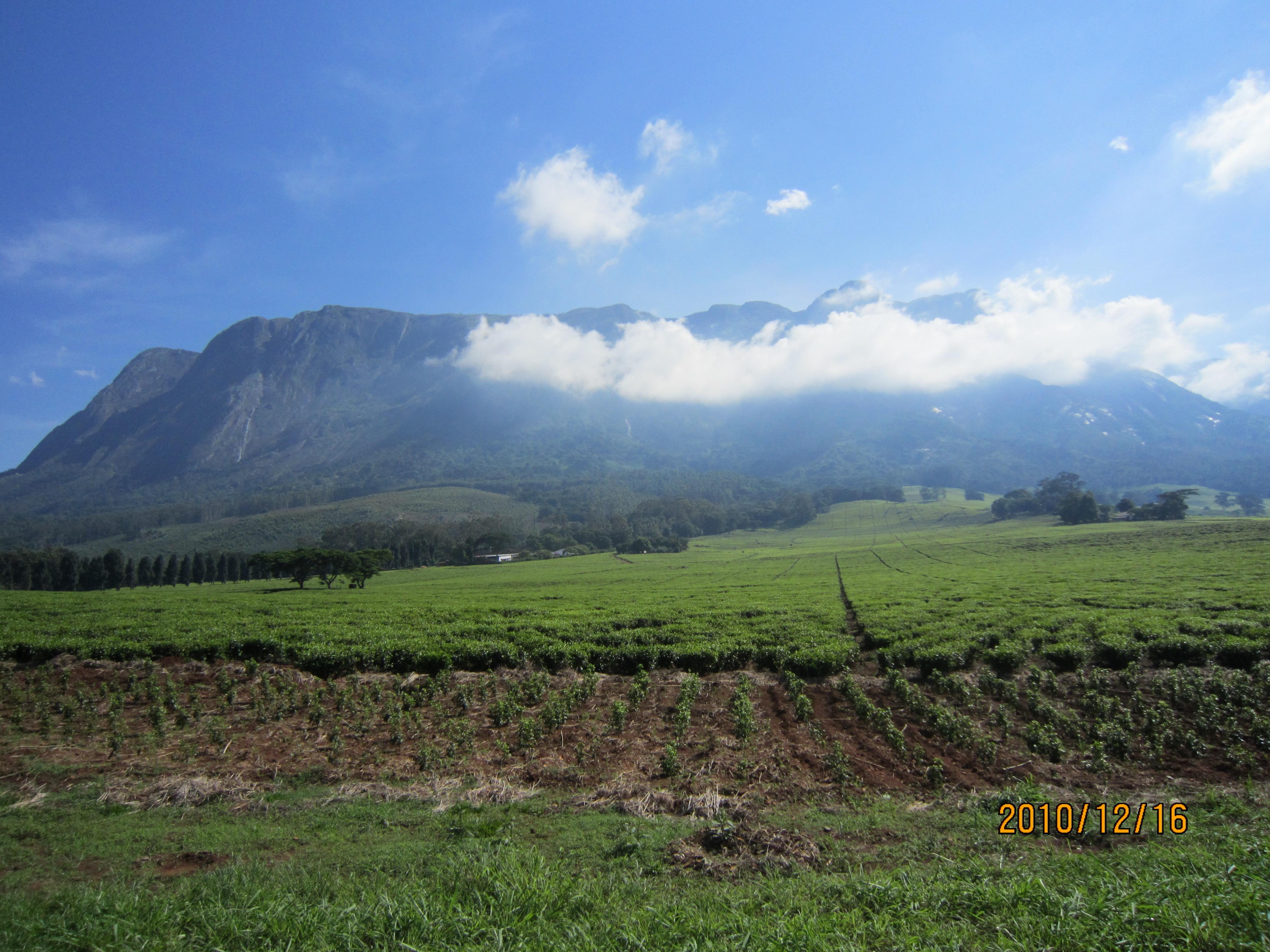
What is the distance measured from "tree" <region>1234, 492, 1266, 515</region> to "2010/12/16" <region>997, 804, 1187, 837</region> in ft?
722

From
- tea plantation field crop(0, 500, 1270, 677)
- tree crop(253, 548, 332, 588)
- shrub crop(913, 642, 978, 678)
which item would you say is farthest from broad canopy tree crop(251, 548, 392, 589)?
shrub crop(913, 642, 978, 678)

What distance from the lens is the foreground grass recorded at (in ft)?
15.3

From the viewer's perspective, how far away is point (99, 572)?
90125mm

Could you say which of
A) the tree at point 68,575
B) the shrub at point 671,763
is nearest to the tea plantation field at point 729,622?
the shrub at point 671,763

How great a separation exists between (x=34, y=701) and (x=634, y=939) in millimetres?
20309

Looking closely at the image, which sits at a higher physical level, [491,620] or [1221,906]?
[1221,906]

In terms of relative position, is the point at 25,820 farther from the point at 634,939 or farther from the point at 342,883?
the point at 634,939

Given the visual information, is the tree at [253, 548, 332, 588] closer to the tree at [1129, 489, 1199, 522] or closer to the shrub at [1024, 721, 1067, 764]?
the shrub at [1024, 721, 1067, 764]

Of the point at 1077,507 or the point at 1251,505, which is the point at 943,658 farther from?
the point at 1251,505

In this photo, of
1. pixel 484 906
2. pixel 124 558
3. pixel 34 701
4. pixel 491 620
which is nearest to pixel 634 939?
pixel 484 906

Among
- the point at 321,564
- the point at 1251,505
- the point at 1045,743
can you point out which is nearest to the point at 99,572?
the point at 321,564

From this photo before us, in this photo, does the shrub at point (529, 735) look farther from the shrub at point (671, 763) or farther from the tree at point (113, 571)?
the tree at point (113, 571)

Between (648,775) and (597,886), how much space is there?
5303mm

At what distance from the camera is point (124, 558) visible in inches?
6147
